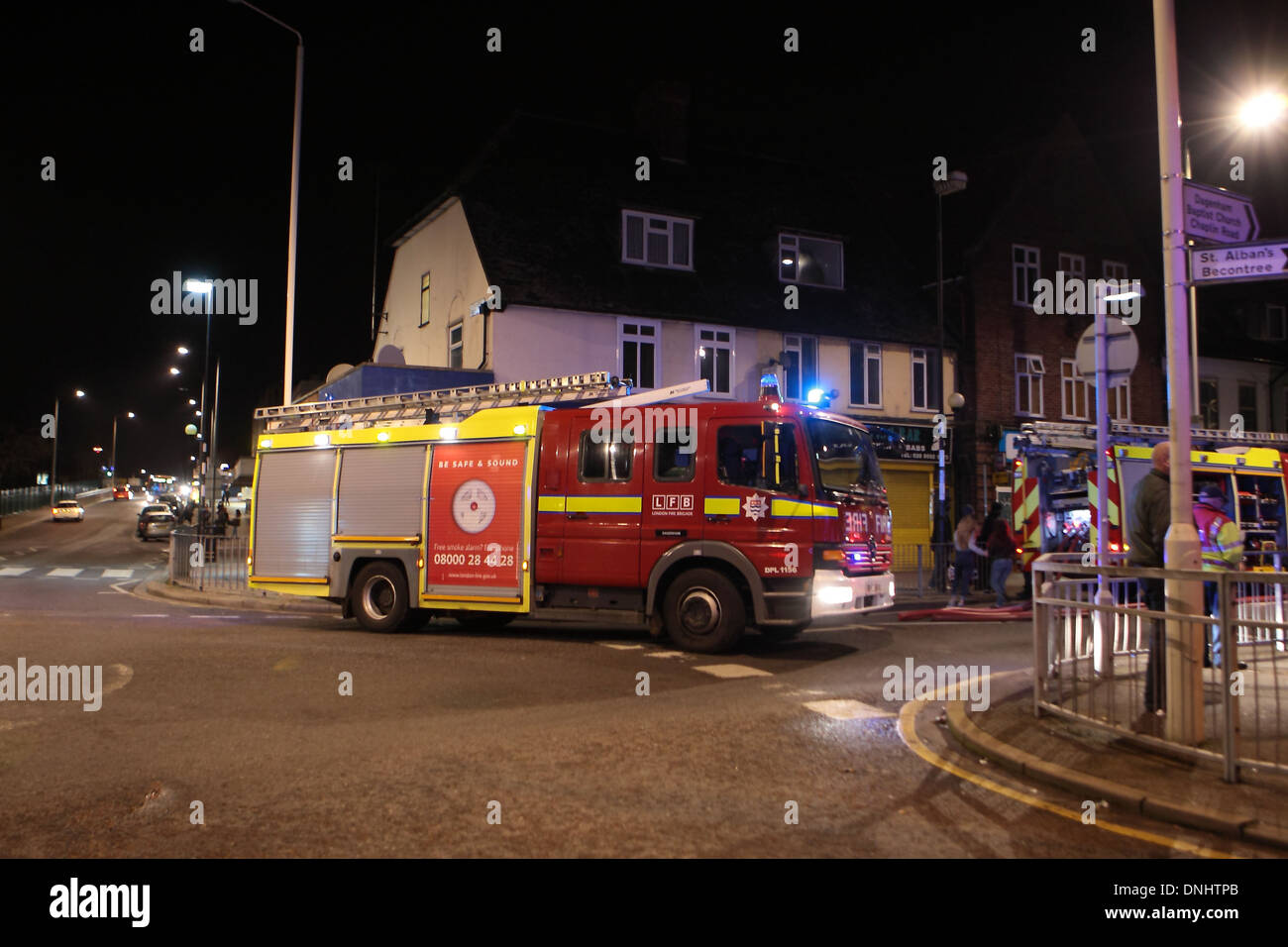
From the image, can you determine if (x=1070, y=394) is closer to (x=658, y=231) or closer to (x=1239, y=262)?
(x=658, y=231)

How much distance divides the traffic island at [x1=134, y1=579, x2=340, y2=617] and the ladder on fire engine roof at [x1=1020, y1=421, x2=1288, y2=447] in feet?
40.5

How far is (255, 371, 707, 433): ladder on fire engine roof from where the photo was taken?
37.5ft

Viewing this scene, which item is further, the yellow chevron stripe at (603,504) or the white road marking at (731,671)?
the yellow chevron stripe at (603,504)

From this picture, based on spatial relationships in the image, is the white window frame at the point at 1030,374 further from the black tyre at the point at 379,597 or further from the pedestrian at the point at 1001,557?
the black tyre at the point at 379,597

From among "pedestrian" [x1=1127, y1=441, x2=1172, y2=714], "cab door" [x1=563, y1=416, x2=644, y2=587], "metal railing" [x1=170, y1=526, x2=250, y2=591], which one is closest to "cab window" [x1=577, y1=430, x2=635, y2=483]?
"cab door" [x1=563, y1=416, x2=644, y2=587]

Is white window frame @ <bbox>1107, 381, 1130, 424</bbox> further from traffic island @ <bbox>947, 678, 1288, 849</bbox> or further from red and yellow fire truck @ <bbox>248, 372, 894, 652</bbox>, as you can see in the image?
traffic island @ <bbox>947, 678, 1288, 849</bbox>

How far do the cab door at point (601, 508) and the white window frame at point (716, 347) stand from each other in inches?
488

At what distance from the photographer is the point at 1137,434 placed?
55.3ft

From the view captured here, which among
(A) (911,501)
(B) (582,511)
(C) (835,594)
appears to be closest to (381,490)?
(B) (582,511)

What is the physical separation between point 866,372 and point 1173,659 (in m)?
20.9

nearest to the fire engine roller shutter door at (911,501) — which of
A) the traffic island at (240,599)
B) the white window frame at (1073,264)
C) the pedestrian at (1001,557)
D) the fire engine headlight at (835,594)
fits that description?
the white window frame at (1073,264)

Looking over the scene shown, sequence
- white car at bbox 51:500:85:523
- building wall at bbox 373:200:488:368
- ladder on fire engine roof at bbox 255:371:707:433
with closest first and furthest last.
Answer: ladder on fire engine roof at bbox 255:371:707:433
building wall at bbox 373:200:488:368
white car at bbox 51:500:85:523

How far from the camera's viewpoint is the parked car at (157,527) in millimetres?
44344
